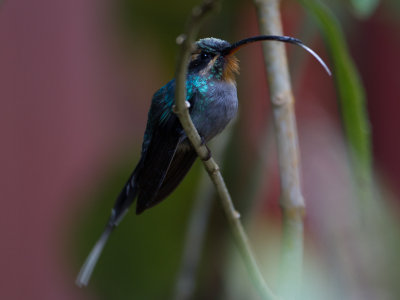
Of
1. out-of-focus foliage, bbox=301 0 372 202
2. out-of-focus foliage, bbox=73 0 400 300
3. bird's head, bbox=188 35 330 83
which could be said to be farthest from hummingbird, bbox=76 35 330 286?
out-of-focus foliage, bbox=73 0 400 300

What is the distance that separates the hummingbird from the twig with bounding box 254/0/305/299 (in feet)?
0.16

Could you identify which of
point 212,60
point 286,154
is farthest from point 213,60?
point 286,154

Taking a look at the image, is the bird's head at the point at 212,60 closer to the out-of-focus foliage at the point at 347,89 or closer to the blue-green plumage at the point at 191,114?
the blue-green plumage at the point at 191,114

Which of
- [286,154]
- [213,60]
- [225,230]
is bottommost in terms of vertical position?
[225,230]

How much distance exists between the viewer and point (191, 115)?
59cm

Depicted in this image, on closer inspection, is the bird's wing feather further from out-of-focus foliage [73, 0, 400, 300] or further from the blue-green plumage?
out-of-focus foliage [73, 0, 400, 300]

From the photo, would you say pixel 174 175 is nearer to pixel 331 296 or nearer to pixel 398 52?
pixel 331 296

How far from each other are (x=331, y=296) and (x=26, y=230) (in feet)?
4.18

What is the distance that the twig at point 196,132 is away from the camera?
0.31 meters

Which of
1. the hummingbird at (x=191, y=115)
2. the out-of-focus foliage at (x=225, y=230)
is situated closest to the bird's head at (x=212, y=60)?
the hummingbird at (x=191, y=115)

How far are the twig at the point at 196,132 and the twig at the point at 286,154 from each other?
58 millimetres

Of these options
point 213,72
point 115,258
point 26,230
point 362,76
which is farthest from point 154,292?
point 362,76

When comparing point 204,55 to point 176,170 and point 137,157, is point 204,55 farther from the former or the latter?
point 137,157

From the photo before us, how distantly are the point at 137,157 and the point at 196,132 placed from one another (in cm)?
49
